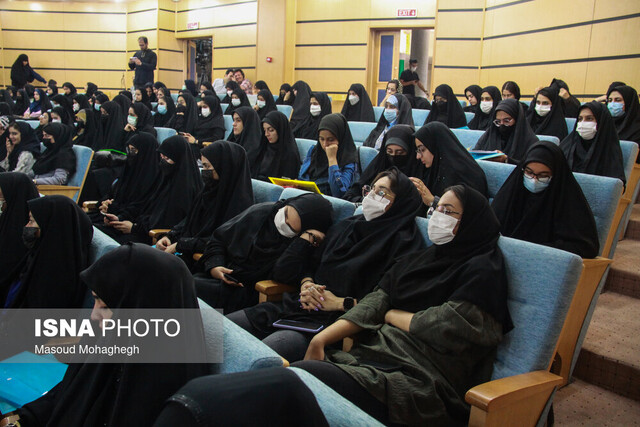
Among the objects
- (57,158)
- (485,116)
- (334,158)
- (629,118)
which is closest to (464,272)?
(334,158)

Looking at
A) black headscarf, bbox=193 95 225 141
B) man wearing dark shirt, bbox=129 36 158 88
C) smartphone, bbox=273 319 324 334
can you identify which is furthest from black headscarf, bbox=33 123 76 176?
man wearing dark shirt, bbox=129 36 158 88

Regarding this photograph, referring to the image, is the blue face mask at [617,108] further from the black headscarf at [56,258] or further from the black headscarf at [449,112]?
the black headscarf at [56,258]

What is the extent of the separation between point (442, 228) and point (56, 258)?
1.57 metres

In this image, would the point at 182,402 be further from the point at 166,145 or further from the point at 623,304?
the point at 166,145

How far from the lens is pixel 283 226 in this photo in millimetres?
2555

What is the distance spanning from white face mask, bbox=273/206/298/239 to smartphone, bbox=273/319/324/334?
0.52 m

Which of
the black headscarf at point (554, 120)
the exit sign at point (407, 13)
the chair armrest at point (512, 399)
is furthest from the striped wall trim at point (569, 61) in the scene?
the chair armrest at point (512, 399)

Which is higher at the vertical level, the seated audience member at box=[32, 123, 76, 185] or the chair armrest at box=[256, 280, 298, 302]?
the seated audience member at box=[32, 123, 76, 185]

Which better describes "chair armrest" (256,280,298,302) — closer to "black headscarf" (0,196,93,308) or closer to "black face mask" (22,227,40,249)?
"black headscarf" (0,196,93,308)

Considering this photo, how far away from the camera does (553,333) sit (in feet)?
5.25

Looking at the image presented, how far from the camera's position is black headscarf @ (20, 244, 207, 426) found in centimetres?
116

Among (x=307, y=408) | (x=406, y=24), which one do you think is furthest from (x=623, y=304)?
(x=406, y=24)

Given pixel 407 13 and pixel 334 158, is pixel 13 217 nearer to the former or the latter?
pixel 334 158

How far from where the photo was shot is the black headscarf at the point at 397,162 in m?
3.30
